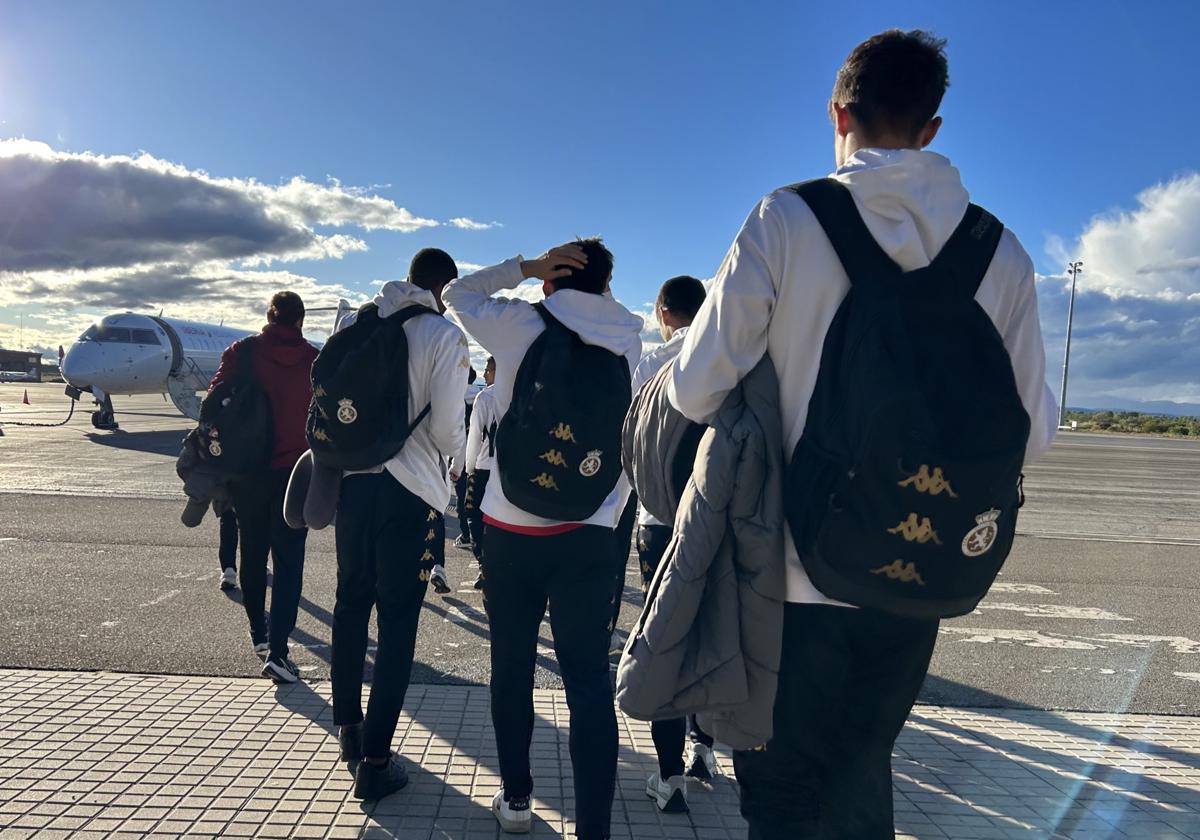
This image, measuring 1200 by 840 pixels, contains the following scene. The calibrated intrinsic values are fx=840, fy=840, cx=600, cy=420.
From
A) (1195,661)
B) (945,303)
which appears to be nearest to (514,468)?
(945,303)

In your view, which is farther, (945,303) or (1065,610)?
(1065,610)

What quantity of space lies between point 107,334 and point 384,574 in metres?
22.0

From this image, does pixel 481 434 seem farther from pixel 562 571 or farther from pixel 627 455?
pixel 627 455

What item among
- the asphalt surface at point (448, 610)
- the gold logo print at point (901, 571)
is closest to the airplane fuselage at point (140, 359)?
the asphalt surface at point (448, 610)

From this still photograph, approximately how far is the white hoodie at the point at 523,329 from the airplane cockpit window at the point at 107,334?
2215cm

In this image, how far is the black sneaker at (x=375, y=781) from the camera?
3.25 meters

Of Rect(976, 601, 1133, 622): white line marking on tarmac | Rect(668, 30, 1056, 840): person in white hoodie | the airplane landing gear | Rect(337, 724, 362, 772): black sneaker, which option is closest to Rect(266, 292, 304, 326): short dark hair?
Rect(337, 724, 362, 772): black sneaker

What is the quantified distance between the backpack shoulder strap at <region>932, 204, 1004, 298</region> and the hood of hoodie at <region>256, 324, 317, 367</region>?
3987 mm

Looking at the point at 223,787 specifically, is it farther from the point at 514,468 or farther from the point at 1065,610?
the point at 1065,610

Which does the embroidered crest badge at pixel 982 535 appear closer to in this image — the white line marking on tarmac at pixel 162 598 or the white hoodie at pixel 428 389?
the white hoodie at pixel 428 389

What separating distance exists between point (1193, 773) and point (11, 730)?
17.9 ft

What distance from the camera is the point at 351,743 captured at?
11.6ft

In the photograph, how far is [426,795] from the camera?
11.0ft

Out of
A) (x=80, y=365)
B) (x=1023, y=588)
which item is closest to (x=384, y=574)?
(x=1023, y=588)
